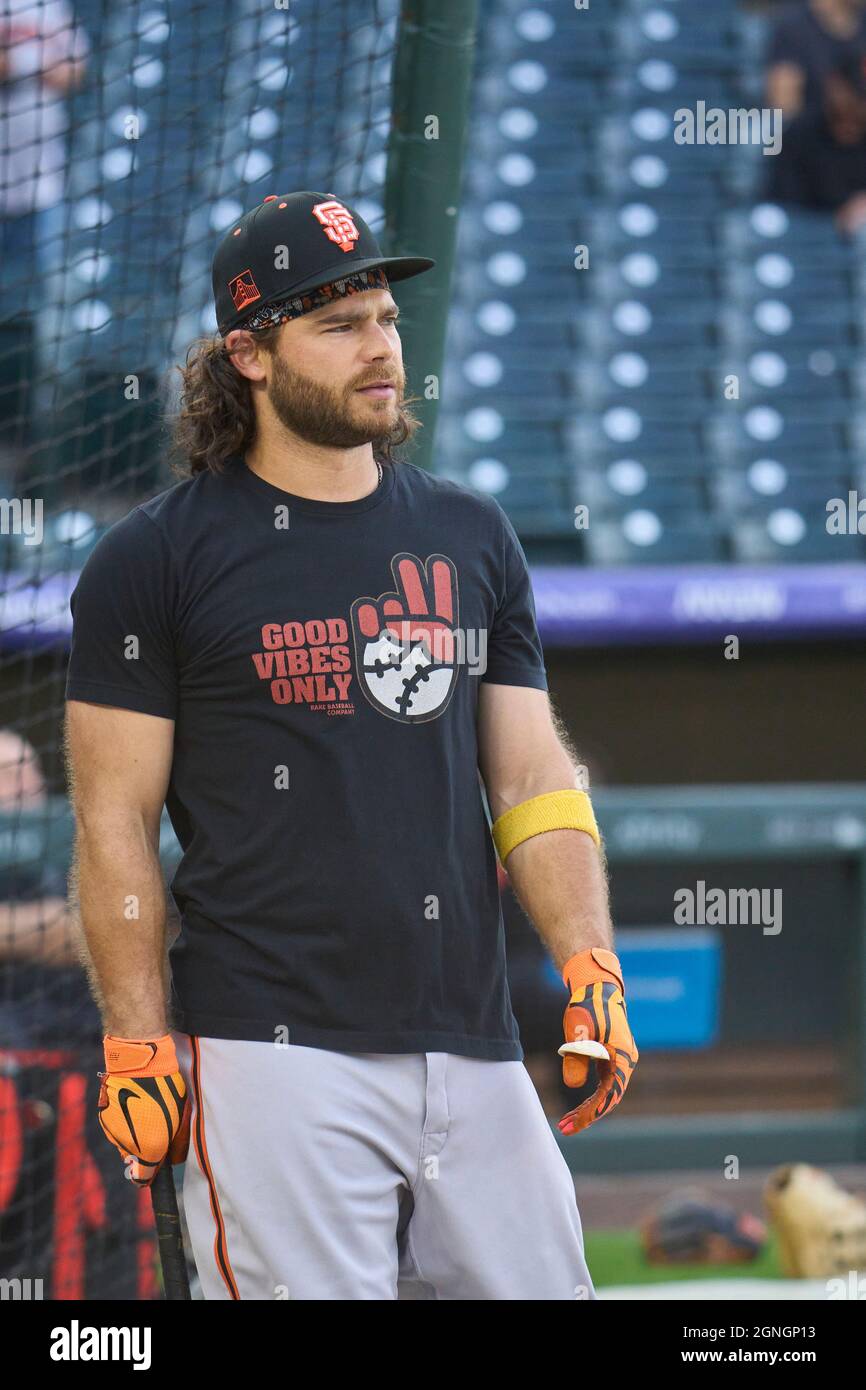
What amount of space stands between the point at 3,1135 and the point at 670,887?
272 cm

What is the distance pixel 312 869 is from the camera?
83.5 inches

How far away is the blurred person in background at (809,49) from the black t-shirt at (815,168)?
94 mm

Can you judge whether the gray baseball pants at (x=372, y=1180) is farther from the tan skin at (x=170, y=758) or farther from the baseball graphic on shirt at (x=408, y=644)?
the baseball graphic on shirt at (x=408, y=644)

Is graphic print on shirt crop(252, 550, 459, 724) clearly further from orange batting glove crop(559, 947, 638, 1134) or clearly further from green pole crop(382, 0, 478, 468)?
green pole crop(382, 0, 478, 468)

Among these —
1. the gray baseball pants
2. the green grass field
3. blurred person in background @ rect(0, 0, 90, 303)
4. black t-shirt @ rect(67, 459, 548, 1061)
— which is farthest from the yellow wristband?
blurred person in background @ rect(0, 0, 90, 303)

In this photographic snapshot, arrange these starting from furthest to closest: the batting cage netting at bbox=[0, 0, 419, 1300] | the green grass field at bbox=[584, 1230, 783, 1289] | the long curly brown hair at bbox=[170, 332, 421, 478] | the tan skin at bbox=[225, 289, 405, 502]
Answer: the green grass field at bbox=[584, 1230, 783, 1289] < the batting cage netting at bbox=[0, 0, 419, 1300] < the long curly brown hair at bbox=[170, 332, 421, 478] < the tan skin at bbox=[225, 289, 405, 502]

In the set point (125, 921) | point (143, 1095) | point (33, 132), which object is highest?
point (33, 132)

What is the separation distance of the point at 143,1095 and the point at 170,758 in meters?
0.42

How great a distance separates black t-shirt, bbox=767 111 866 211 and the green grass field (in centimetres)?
549

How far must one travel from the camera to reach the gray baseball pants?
207cm

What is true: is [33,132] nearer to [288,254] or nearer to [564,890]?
[288,254]

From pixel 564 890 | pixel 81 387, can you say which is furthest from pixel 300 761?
pixel 81 387

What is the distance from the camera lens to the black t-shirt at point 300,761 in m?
2.12
